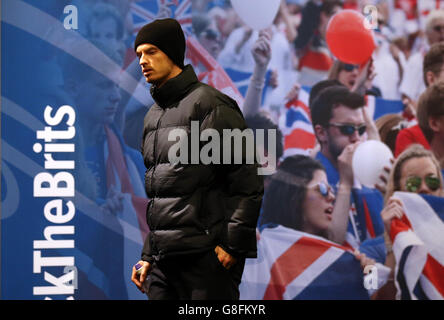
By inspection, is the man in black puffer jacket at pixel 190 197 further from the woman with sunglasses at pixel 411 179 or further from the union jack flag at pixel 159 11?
the woman with sunglasses at pixel 411 179

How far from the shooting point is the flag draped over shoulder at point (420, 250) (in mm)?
3604

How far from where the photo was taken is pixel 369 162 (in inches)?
143

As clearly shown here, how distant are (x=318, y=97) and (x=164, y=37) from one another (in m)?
1.84

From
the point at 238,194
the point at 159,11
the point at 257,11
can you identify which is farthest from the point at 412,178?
the point at 238,194

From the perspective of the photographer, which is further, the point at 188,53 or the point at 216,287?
the point at 188,53

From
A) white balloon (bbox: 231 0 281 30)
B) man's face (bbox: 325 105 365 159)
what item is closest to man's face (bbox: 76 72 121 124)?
white balloon (bbox: 231 0 281 30)

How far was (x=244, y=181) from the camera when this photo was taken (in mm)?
1928

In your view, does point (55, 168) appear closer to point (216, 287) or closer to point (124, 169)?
point (124, 169)

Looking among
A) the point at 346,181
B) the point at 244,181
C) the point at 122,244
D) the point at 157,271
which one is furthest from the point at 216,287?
the point at 346,181

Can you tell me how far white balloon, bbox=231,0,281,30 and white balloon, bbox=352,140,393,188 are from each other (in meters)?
1.02

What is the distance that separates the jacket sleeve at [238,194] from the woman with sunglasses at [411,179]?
1.94m

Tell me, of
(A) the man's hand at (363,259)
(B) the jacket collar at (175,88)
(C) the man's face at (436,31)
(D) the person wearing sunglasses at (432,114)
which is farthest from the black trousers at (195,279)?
(C) the man's face at (436,31)

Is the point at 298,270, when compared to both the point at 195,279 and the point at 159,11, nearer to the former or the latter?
the point at 195,279

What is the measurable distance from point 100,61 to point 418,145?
2.15 metres
